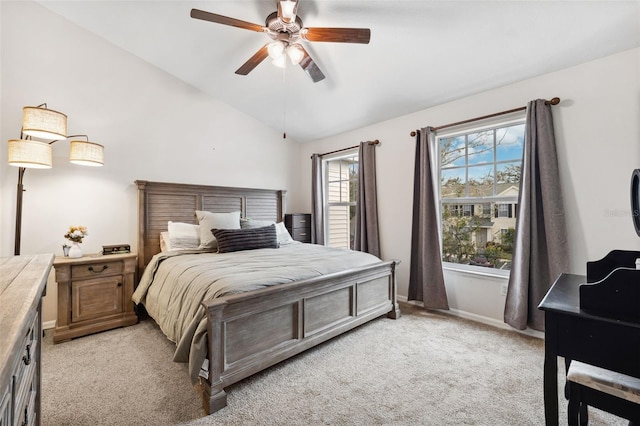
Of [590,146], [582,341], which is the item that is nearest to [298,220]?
[590,146]

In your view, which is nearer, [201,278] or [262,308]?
[262,308]

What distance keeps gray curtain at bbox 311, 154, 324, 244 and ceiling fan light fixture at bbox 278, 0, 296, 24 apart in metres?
2.66

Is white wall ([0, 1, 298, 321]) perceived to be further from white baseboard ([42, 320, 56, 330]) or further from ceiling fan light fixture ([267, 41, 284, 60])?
ceiling fan light fixture ([267, 41, 284, 60])

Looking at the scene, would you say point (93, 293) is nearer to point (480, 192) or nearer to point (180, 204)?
point (180, 204)

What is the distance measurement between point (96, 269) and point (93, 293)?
0.23 metres

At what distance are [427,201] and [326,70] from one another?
184cm

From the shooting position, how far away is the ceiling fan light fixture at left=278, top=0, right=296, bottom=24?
76.2 inches

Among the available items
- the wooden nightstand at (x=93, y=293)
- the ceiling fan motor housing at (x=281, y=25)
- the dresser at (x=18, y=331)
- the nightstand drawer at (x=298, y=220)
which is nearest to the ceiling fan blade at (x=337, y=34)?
the ceiling fan motor housing at (x=281, y=25)

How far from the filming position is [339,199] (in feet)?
15.3

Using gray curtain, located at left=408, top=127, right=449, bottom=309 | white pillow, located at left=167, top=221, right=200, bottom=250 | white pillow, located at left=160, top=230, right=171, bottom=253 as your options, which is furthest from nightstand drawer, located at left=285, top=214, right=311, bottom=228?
gray curtain, located at left=408, top=127, right=449, bottom=309

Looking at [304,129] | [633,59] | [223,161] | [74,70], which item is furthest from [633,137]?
[74,70]

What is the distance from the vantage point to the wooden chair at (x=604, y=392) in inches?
42.3

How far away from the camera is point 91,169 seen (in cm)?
307

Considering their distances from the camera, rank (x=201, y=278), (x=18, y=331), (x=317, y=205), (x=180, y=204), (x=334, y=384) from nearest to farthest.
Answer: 1. (x=18, y=331)
2. (x=334, y=384)
3. (x=201, y=278)
4. (x=180, y=204)
5. (x=317, y=205)
